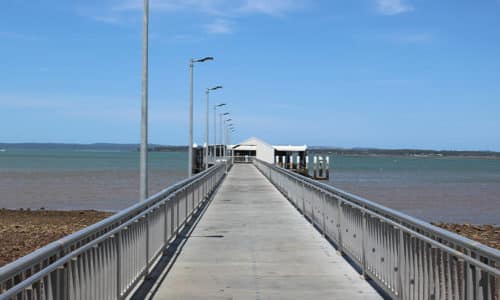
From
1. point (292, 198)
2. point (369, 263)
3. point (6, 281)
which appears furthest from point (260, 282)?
point (292, 198)

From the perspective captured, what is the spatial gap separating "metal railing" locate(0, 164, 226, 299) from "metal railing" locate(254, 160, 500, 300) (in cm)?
286

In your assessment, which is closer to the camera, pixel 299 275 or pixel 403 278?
pixel 403 278

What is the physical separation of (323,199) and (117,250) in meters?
6.91

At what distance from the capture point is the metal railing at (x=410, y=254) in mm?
5059

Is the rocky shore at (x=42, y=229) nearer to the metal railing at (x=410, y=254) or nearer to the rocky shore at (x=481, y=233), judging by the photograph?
the rocky shore at (x=481, y=233)

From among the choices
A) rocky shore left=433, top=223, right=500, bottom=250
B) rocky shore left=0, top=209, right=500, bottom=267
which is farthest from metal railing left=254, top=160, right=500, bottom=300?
rocky shore left=433, top=223, right=500, bottom=250

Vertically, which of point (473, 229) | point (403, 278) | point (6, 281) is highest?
point (6, 281)

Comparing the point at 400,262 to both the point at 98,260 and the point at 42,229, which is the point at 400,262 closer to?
the point at 98,260

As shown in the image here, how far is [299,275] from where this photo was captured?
9.32 metres

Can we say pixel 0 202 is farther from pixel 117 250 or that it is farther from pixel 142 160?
pixel 117 250

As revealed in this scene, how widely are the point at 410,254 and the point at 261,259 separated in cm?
410

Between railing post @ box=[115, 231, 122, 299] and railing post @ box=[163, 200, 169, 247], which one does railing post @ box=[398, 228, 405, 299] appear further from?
railing post @ box=[163, 200, 169, 247]

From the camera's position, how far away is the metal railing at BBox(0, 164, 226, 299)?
4617mm

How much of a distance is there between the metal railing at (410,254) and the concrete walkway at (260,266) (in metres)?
0.37
